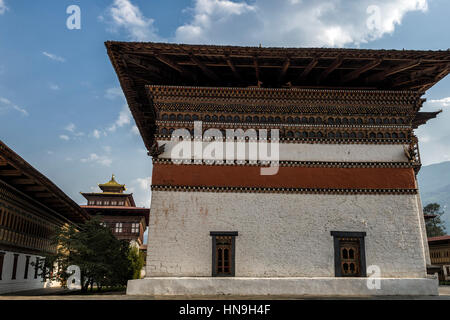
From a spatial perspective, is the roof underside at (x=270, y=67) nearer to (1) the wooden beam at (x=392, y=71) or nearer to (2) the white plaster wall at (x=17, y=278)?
(1) the wooden beam at (x=392, y=71)

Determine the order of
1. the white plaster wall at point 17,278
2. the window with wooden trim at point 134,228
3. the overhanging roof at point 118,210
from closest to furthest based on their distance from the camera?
the white plaster wall at point 17,278, the overhanging roof at point 118,210, the window with wooden trim at point 134,228

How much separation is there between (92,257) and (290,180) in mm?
7549

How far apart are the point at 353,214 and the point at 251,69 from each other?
6066mm

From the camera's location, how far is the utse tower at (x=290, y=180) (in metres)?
11.2

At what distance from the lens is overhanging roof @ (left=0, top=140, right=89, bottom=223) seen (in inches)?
448

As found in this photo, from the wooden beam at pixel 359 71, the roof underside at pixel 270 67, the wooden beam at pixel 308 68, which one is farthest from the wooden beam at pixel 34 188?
the wooden beam at pixel 359 71

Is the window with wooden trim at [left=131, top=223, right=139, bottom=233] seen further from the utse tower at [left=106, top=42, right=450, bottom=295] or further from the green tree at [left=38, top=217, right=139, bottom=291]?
the utse tower at [left=106, top=42, right=450, bottom=295]

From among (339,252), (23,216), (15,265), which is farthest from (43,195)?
(339,252)

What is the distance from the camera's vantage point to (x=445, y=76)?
13.6 metres

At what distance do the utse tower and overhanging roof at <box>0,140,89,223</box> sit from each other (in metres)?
4.25

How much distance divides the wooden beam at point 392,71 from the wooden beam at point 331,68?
171 cm

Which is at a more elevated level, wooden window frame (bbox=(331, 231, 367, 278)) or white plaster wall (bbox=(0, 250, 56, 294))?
wooden window frame (bbox=(331, 231, 367, 278))

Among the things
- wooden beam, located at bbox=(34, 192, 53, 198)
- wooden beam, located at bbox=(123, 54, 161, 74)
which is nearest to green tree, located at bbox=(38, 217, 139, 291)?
wooden beam, located at bbox=(34, 192, 53, 198)
